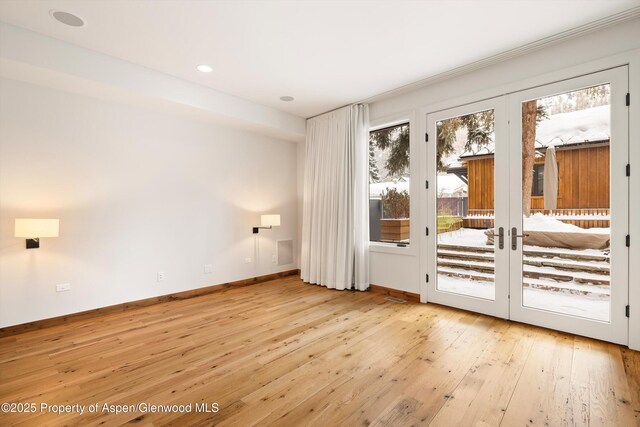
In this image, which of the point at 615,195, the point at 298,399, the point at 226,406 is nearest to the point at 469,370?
the point at 298,399

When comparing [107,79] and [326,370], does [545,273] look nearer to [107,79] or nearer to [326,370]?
[326,370]

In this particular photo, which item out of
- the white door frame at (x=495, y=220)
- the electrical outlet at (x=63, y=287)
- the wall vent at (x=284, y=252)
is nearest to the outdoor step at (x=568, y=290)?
the white door frame at (x=495, y=220)

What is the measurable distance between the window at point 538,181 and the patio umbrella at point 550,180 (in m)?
0.03

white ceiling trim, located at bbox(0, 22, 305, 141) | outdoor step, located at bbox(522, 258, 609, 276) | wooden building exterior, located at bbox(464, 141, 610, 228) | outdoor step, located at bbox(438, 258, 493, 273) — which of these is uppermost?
white ceiling trim, located at bbox(0, 22, 305, 141)

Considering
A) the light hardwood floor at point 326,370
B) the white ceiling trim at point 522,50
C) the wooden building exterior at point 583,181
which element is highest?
the white ceiling trim at point 522,50

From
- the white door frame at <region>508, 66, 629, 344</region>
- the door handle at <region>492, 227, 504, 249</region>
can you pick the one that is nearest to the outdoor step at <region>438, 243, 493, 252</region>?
the door handle at <region>492, 227, 504, 249</region>

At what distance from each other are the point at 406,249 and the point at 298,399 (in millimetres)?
2807

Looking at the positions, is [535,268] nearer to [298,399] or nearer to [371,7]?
[298,399]

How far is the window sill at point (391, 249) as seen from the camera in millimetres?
4312

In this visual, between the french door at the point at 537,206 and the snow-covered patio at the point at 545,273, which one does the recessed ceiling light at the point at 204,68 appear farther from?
the snow-covered patio at the point at 545,273

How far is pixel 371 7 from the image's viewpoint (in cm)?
261

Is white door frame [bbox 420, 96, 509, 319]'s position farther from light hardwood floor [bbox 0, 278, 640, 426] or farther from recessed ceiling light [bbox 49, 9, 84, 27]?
recessed ceiling light [bbox 49, 9, 84, 27]

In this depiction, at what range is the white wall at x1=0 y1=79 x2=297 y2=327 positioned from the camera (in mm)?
3250

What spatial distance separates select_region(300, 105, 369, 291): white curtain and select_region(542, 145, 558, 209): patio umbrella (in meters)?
2.33
